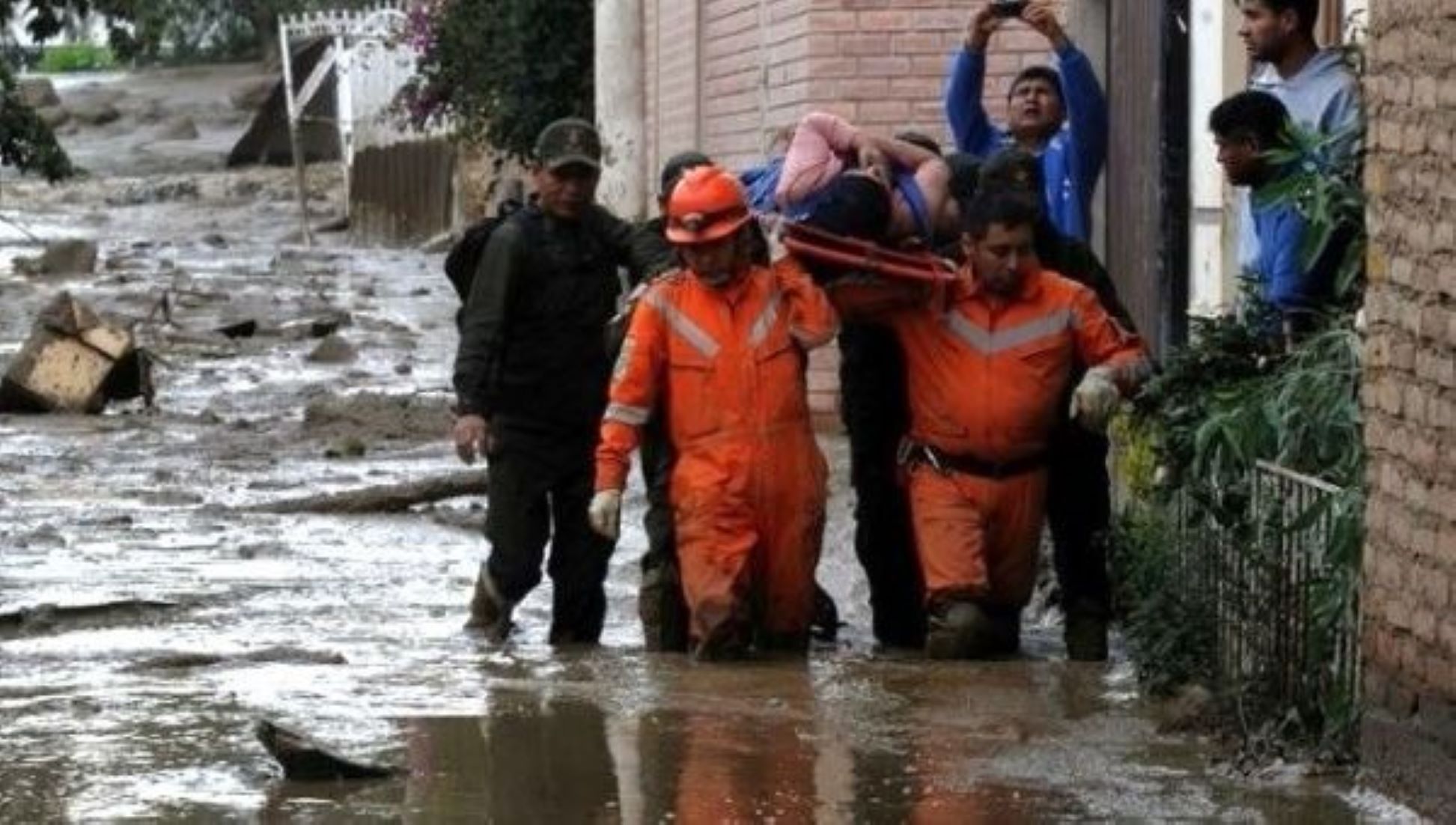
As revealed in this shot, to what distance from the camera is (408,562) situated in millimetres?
14461

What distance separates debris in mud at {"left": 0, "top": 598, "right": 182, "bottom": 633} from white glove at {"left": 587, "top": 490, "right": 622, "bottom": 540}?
261 cm

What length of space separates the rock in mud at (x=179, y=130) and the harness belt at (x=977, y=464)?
1945 inches

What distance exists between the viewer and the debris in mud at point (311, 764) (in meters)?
8.30

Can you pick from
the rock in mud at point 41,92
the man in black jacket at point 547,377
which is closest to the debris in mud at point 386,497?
the man in black jacket at point 547,377

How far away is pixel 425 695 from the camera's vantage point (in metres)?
9.83

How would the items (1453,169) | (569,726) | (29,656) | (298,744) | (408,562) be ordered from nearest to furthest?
(1453,169) → (298,744) → (569,726) → (29,656) → (408,562)

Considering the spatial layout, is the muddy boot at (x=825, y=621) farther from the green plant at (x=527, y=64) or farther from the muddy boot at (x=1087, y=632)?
the green plant at (x=527, y=64)

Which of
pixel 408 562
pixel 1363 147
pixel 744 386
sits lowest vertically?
pixel 408 562

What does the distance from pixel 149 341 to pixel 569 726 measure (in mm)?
18302

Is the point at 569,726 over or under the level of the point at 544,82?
under

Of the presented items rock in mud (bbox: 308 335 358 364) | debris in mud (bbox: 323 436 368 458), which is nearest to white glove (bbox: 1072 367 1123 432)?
debris in mud (bbox: 323 436 368 458)

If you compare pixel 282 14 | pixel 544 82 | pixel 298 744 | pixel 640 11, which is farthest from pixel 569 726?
pixel 282 14

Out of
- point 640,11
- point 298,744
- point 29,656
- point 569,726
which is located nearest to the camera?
point 298,744

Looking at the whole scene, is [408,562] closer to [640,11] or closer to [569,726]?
[569,726]
